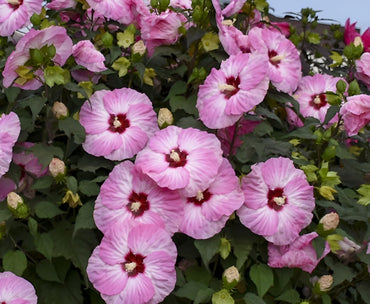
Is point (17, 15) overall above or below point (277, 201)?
above

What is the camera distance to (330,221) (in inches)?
45.4

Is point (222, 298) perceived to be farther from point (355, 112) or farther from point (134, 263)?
point (355, 112)

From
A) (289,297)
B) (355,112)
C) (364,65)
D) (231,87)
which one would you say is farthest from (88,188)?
(364,65)

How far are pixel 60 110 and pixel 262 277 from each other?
514mm

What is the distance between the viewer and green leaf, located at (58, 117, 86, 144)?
1147mm

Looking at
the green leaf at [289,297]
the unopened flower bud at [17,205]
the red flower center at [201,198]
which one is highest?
the red flower center at [201,198]

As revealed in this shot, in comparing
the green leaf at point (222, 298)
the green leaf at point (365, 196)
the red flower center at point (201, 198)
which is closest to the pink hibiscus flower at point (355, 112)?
the green leaf at point (365, 196)

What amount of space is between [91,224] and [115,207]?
5cm

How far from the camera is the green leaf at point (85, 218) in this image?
3.57 feet

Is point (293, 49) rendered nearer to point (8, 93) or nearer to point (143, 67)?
point (143, 67)

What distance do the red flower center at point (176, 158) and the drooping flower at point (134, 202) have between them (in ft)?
0.17

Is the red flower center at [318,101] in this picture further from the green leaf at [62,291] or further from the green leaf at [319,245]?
the green leaf at [62,291]

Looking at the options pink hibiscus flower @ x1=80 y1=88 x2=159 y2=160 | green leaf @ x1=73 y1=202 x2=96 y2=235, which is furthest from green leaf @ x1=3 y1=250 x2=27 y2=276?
pink hibiscus flower @ x1=80 y1=88 x2=159 y2=160

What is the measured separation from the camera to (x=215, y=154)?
1109mm
